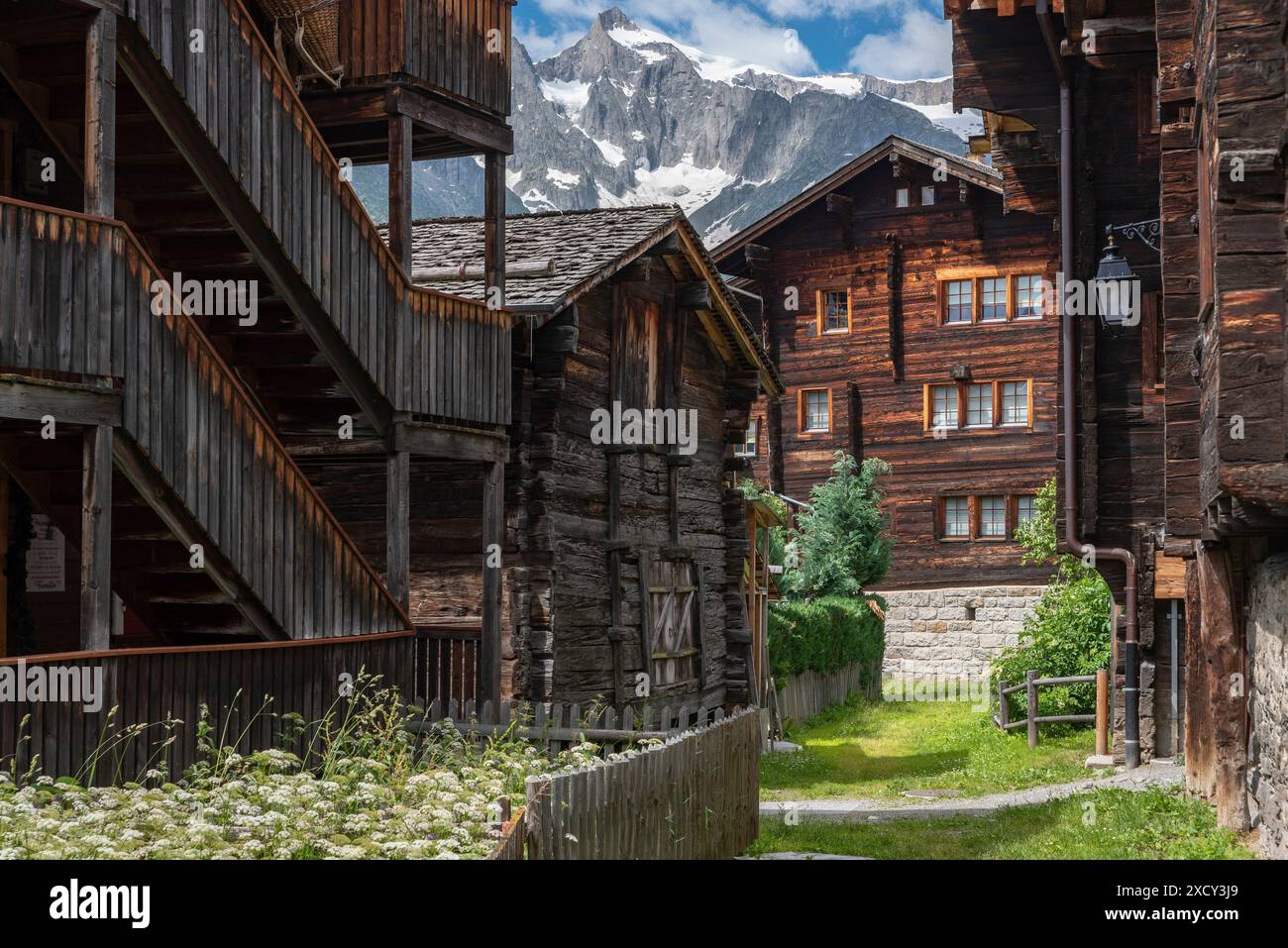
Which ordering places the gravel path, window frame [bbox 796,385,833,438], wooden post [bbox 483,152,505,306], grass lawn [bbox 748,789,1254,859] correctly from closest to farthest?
1. grass lawn [bbox 748,789,1254,859]
2. the gravel path
3. wooden post [bbox 483,152,505,306]
4. window frame [bbox 796,385,833,438]

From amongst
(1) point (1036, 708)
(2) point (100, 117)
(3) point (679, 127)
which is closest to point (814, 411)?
(1) point (1036, 708)

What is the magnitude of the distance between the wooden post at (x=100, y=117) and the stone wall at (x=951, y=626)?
27754 millimetres

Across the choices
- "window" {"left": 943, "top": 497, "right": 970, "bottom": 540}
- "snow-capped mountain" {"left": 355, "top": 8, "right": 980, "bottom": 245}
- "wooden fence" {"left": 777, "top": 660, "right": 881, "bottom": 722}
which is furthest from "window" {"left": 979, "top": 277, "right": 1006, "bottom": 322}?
"snow-capped mountain" {"left": 355, "top": 8, "right": 980, "bottom": 245}

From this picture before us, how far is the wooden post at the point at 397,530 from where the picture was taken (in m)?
15.4

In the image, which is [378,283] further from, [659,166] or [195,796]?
[659,166]

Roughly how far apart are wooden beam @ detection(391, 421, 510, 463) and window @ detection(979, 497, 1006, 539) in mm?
21791

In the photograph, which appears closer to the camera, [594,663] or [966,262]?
[594,663]

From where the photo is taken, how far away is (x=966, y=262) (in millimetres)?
36969

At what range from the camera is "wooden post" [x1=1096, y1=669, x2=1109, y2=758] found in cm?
2041

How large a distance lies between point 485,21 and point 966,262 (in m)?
21.9

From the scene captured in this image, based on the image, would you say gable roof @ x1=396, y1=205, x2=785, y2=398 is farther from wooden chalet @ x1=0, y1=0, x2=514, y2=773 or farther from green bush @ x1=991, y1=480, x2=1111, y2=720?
green bush @ x1=991, y1=480, x2=1111, y2=720

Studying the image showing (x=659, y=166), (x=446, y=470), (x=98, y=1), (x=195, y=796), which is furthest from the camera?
(x=659, y=166)

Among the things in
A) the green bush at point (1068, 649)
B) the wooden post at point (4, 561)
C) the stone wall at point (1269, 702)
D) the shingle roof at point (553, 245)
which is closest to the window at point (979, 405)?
the green bush at point (1068, 649)
